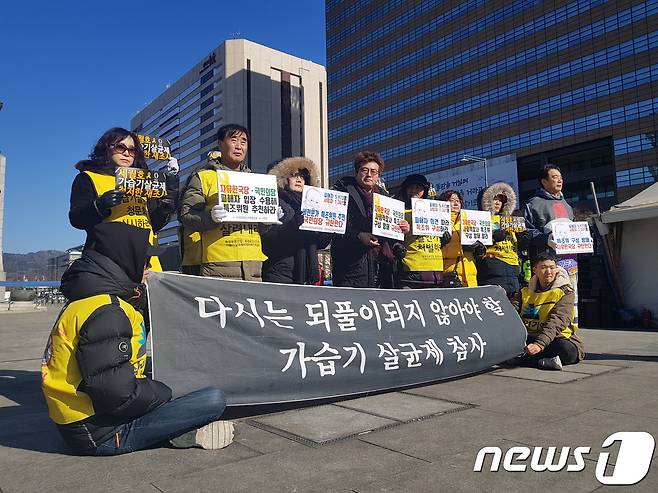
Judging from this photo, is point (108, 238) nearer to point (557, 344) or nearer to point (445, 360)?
point (445, 360)

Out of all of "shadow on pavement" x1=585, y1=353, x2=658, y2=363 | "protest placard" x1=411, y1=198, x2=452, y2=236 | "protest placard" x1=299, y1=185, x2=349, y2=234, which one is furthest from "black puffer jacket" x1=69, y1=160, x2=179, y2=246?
"shadow on pavement" x1=585, y1=353, x2=658, y2=363

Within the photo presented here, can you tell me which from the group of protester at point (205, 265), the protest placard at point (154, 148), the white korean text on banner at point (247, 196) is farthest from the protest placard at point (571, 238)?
the protest placard at point (154, 148)

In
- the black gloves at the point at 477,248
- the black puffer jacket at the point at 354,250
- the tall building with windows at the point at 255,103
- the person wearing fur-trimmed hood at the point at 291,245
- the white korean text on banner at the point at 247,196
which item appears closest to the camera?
the white korean text on banner at the point at 247,196

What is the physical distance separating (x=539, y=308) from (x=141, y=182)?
4.33 m

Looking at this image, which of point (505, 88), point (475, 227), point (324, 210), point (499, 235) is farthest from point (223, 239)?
point (505, 88)

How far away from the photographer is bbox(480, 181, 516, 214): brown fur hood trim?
22.8 feet

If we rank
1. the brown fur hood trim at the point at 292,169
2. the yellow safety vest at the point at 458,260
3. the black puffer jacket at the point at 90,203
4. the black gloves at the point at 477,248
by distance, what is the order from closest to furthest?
the black puffer jacket at the point at 90,203
the brown fur hood trim at the point at 292,169
the black gloves at the point at 477,248
the yellow safety vest at the point at 458,260

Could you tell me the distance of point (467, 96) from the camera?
5606cm

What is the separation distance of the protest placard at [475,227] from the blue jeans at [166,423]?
404 centimetres

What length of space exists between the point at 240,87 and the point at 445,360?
99.1 metres

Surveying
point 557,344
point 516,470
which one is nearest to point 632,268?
point 557,344

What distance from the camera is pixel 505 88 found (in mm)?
52031

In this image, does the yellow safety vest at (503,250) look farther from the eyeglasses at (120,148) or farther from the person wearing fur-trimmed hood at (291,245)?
the eyeglasses at (120,148)

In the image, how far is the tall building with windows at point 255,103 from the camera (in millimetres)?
97750
